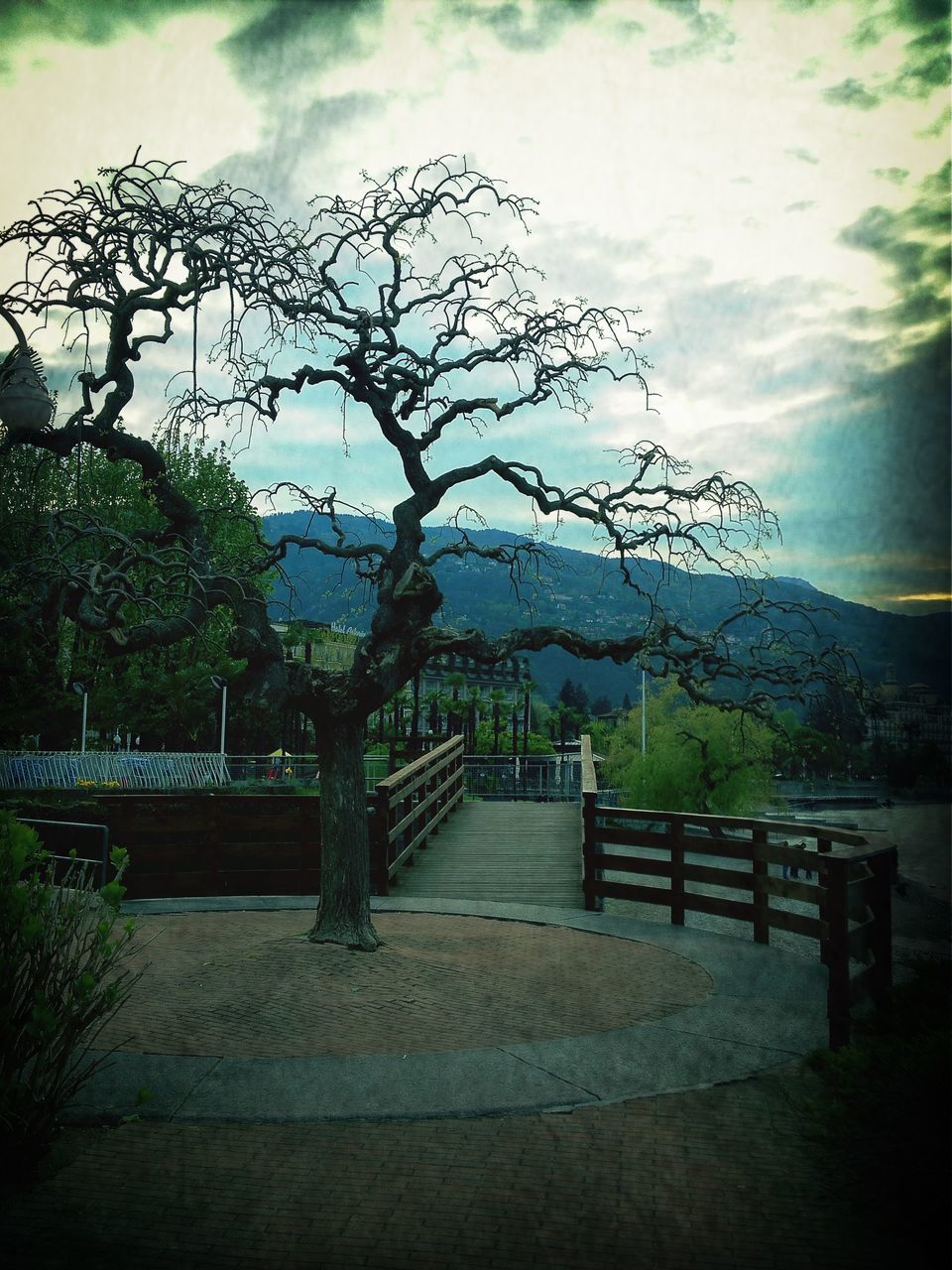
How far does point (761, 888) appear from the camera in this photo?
7.54 meters

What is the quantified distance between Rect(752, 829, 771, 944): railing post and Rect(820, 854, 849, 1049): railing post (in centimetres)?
233

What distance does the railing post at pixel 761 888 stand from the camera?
748 centimetres

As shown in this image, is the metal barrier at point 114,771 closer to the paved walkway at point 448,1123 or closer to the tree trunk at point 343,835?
the tree trunk at point 343,835

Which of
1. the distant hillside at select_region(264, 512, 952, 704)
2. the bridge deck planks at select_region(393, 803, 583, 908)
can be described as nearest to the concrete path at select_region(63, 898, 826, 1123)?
the distant hillside at select_region(264, 512, 952, 704)

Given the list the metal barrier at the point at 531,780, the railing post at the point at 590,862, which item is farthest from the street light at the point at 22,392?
the metal barrier at the point at 531,780

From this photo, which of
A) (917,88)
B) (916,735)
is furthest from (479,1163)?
(917,88)

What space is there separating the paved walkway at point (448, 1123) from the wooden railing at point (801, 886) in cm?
37

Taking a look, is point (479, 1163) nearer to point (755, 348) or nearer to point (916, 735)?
point (916, 735)

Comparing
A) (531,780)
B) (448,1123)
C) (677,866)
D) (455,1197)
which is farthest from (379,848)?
(531,780)

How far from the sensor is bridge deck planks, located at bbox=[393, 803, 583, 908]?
10633mm

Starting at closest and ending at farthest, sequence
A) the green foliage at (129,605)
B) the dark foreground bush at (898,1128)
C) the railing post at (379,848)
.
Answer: the dark foreground bush at (898,1128) < the green foliage at (129,605) < the railing post at (379,848)

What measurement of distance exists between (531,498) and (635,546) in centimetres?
107

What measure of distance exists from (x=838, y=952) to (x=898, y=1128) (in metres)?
2.25

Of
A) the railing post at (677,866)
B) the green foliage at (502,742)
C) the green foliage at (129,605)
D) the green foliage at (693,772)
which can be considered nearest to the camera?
the green foliage at (129,605)
